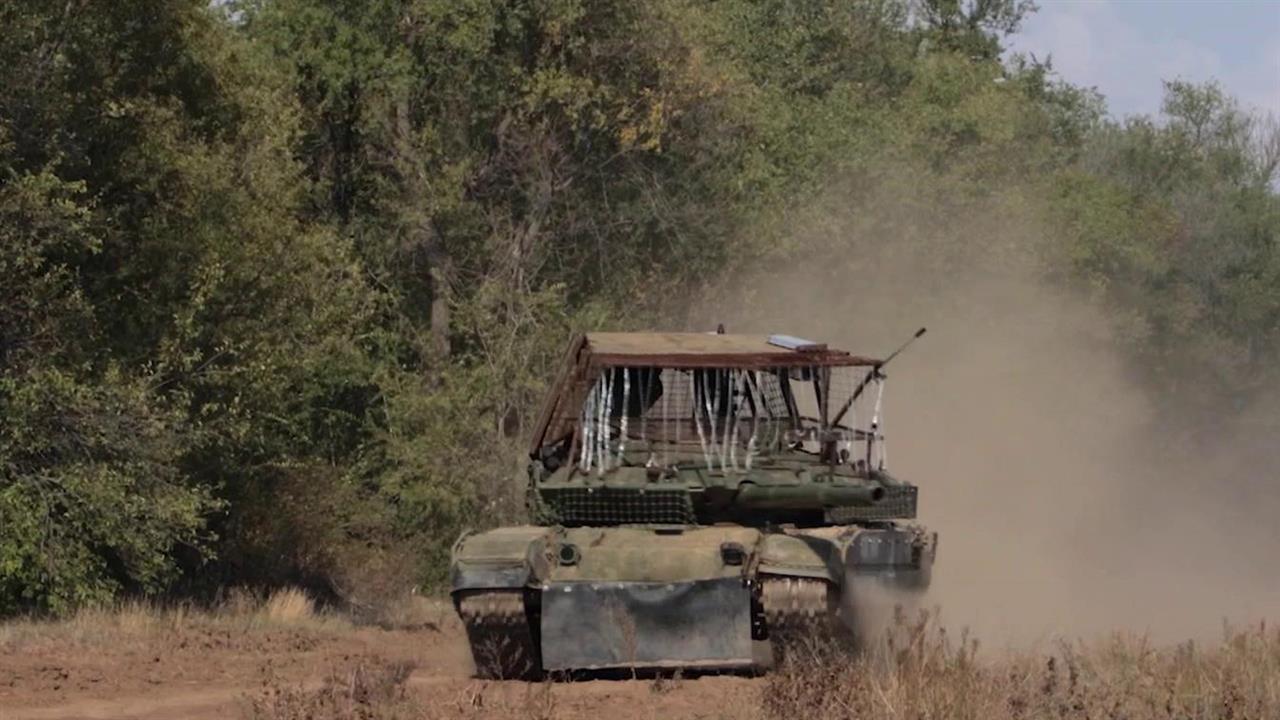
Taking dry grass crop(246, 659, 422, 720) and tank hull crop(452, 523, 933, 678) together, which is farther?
tank hull crop(452, 523, 933, 678)

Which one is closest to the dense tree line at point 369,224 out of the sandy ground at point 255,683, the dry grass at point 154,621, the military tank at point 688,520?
the dry grass at point 154,621

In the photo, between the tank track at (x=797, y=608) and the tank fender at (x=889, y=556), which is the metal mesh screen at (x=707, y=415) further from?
the tank track at (x=797, y=608)

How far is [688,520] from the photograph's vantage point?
48.4 feet

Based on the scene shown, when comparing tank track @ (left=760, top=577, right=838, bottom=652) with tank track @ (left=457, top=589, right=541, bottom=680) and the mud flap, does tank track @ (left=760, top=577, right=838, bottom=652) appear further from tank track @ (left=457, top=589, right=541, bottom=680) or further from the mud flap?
tank track @ (left=457, top=589, right=541, bottom=680)

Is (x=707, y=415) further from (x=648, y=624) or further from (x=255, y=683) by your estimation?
(x=255, y=683)

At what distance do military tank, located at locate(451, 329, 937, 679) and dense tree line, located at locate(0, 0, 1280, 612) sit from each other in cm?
565

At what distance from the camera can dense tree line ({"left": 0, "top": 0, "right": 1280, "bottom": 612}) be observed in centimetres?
1986

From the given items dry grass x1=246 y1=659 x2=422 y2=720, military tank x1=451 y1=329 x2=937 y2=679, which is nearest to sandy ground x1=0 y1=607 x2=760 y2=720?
dry grass x1=246 y1=659 x2=422 y2=720

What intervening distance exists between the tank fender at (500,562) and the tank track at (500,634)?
13cm

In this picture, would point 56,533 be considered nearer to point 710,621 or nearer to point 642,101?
point 710,621

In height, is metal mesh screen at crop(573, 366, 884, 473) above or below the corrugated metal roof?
below

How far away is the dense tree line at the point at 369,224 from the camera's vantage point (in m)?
19.9

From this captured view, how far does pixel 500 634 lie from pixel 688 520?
153cm

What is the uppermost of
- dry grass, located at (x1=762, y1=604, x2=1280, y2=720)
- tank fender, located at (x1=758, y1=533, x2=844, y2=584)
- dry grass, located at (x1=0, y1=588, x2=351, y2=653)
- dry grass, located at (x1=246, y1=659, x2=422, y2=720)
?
tank fender, located at (x1=758, y1=533, x2=844, y2=584)
